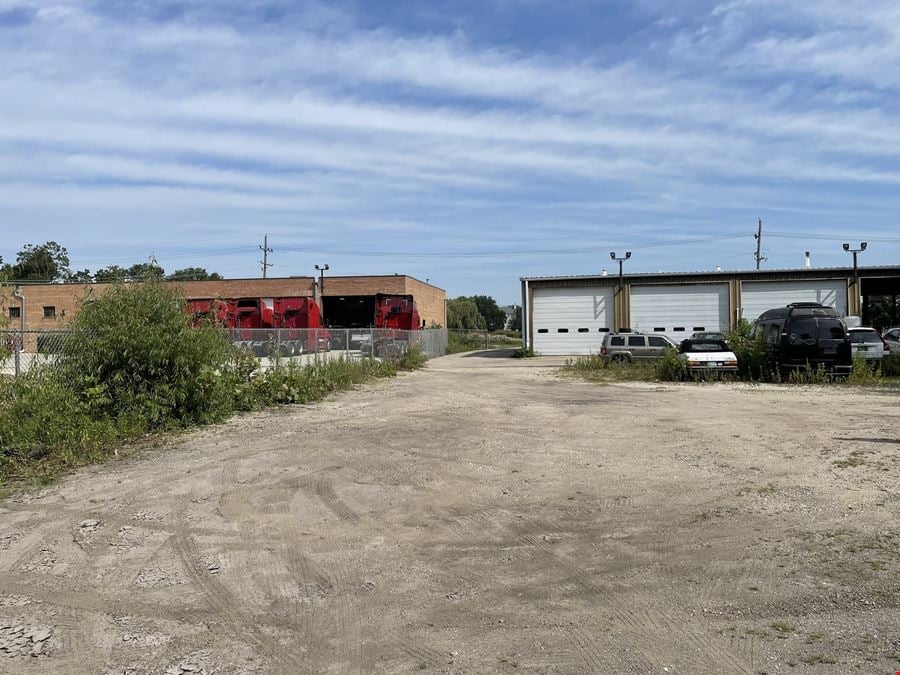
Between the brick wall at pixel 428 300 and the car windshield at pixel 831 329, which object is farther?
the brick wall at pixel 428 300

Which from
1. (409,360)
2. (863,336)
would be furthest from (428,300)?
(863,336)

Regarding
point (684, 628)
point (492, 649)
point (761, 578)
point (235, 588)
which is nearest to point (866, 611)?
point (761, 578)

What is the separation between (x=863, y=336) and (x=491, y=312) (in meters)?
148

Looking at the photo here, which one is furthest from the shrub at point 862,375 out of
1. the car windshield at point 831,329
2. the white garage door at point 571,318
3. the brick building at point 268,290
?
the brick building at point 268,290

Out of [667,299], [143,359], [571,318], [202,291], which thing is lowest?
[143,359]

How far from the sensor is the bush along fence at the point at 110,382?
33.1 ft

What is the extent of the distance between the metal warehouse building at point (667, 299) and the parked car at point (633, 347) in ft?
40.8

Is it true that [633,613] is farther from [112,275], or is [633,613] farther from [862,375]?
[862,375]

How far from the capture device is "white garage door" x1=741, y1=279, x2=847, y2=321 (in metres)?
40.2

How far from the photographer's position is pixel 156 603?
5023mm

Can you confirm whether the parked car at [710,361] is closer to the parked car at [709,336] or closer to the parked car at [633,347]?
the parked car at [709,336]

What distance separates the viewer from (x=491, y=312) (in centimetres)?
17325

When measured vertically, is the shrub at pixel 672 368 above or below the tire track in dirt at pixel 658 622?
above

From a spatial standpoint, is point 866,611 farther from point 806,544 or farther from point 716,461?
point 716,461
